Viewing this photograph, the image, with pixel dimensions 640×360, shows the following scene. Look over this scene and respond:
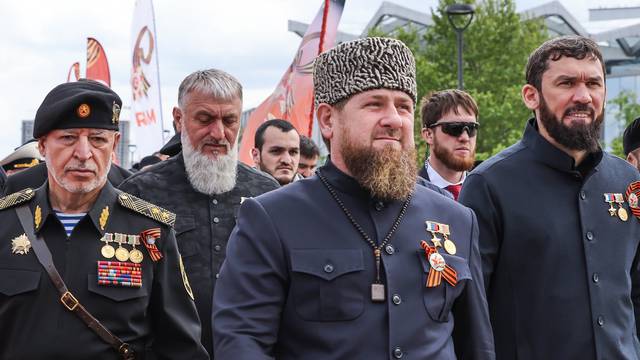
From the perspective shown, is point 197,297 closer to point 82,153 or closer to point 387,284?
point 82,153

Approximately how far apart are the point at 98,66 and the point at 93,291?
1243 centimetres

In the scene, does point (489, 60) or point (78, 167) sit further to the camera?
point (489, 60)

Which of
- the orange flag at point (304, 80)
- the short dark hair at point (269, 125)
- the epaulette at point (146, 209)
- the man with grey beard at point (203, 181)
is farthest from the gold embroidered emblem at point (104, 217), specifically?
the orange flag at point (304, 80)

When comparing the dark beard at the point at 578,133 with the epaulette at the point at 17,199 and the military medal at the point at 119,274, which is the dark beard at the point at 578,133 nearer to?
the military medal at the point at 119,274

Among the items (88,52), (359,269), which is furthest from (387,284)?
(88,52)

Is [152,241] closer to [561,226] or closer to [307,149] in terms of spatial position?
[561,226]

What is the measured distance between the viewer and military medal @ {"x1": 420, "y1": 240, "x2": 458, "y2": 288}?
359cm

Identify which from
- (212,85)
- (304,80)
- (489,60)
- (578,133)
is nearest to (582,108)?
(578,133)

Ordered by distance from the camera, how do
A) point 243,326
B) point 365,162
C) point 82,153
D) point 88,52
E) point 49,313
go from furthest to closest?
point 88,52, point 82,153, point 49,313, point 365,162, point 243,326

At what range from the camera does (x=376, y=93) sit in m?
3.67

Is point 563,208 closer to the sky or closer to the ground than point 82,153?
closer to the ground

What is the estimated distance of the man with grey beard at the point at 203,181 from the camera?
557cm

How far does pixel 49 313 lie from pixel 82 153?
0.75 meters

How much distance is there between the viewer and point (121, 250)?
4621 millimetres
